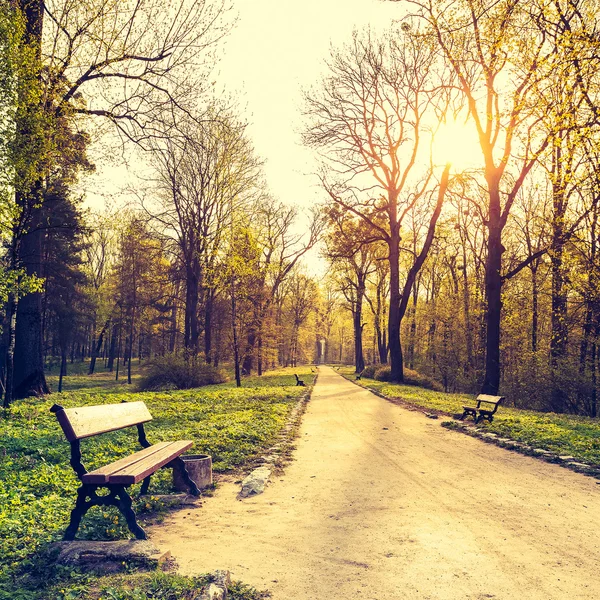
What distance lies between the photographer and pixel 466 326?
112 feet

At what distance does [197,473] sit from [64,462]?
2064 millimetres

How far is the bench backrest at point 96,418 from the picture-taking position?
4.41 m

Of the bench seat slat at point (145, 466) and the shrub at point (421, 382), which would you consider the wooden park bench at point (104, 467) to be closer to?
the bench seat slat at point (145, 466)

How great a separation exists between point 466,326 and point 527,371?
12.5 m

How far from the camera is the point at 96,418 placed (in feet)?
16.5

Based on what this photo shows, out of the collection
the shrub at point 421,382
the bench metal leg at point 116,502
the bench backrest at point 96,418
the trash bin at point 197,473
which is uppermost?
the bench backrest at point 96,418

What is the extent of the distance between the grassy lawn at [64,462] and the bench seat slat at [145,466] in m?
0.55

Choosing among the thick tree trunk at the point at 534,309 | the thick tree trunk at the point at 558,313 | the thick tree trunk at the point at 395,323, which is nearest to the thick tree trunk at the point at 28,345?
the thick tree trunk at the point at 395,323

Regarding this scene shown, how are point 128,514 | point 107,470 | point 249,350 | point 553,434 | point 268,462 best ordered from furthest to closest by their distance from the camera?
point 249,350 < point 553,434 < point 268,462 < point 107,470 < point 128,514

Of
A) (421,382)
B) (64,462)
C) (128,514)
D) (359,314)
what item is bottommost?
(421,382)

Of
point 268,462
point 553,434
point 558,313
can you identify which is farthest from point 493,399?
point 558,313

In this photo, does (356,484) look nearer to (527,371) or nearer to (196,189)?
(527,371)

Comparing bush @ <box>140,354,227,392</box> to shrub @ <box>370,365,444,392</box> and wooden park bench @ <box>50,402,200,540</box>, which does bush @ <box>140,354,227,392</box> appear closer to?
shrub @ <box>370,365,444,392</box>

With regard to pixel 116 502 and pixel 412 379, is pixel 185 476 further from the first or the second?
pixel 412 379
